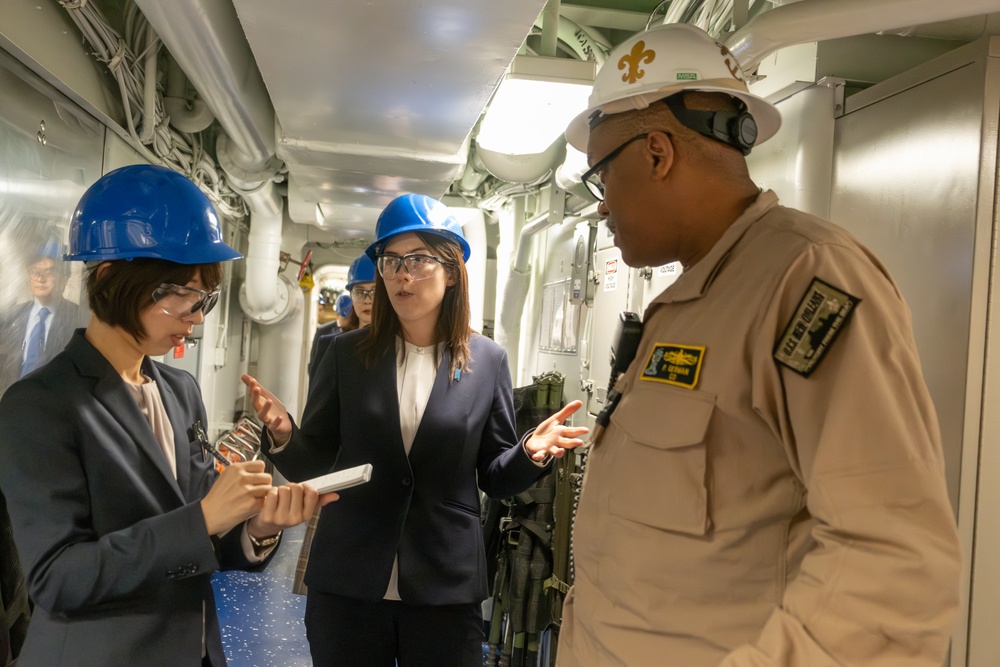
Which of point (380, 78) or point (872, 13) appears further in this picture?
point (380, 78)

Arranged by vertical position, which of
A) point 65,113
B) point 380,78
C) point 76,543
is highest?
point 380,78

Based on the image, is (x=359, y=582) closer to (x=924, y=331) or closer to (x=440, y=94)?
(x=924, y=331)

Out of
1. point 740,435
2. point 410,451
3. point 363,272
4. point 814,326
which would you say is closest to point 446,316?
point 410,451

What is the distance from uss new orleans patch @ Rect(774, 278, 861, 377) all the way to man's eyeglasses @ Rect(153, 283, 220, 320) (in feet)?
3.61

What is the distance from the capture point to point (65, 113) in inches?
101

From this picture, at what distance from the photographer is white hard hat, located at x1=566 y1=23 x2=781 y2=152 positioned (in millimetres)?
1180

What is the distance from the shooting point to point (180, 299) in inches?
55.0

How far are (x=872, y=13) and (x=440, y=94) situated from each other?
152 cm

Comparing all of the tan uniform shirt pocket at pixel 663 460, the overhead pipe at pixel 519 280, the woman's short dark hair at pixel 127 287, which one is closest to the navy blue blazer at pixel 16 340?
the woman's short dark hair at pixel 127 287

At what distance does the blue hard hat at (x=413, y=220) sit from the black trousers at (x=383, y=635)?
1035 millimetres

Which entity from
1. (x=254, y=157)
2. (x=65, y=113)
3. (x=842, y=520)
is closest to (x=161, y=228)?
(x=842, y=520)

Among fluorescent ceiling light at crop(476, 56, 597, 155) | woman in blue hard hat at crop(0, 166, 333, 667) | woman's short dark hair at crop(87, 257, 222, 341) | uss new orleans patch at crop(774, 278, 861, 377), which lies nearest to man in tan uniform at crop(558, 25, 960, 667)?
uss new orleans patch at crop(774, 278, 861, 377)

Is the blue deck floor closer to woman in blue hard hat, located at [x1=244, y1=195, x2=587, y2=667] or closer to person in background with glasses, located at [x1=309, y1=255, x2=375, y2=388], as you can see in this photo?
person in background with glasses, located at [x1=309, y1=255, x2=375, y2=388]

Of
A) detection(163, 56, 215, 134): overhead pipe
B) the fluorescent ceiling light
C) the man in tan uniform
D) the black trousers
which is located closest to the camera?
the man in tan uniform
